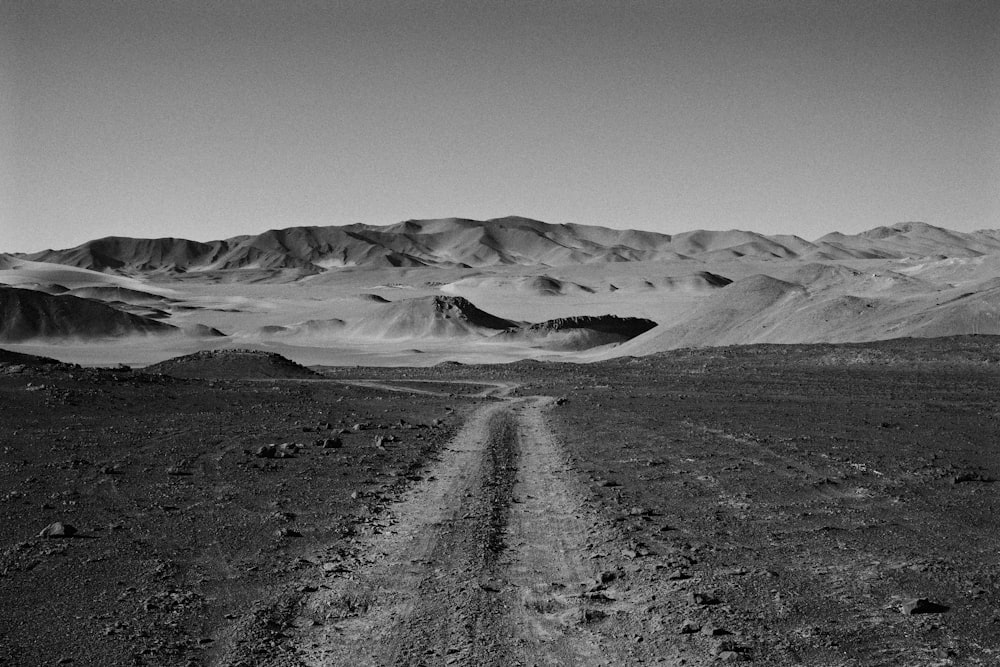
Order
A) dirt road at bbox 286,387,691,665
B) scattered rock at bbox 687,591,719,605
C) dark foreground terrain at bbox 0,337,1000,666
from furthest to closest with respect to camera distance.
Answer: scattered rock at bbox 687,591,719,605
dark foreground terrain at bbox 0,337,1000,666
dirt road at bbox 286,387,691,665

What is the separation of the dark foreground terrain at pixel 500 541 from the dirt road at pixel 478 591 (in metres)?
0.03

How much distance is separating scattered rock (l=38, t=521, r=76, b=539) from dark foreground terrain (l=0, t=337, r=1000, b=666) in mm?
128

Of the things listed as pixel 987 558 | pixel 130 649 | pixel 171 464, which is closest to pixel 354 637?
pixel 130 649

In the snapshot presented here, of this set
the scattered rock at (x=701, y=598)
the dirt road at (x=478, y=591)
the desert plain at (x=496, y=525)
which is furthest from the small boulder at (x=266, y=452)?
the scattered rock at (x=701, y=598)

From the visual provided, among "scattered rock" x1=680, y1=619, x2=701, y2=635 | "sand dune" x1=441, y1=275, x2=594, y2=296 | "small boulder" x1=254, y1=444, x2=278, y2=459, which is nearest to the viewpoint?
"scattered rock" x1=680, y1=619, x2=701, y2=635

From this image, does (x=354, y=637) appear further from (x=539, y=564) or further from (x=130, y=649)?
(x=539, y=564)

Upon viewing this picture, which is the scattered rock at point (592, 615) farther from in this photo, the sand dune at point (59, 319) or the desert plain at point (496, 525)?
the sand dune at point (59, 319)

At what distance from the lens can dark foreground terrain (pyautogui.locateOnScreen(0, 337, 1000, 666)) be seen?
246 inches

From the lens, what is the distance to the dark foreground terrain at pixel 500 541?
6.25 meters

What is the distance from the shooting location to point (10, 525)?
9.25 meters

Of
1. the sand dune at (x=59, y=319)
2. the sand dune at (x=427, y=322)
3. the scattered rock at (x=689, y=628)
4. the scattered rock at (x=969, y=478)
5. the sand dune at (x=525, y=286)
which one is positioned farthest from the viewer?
the sand dune at (x=525, y=286)

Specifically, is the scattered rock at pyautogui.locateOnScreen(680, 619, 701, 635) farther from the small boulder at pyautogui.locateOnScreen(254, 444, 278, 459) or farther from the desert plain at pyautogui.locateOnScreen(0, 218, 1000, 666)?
the small boulder at pyautogui.locateOnScreen(254, 444, 278, 459)

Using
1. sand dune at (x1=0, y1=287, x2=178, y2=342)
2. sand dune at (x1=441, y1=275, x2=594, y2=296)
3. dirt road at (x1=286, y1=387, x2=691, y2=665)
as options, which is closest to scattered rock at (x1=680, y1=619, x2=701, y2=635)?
dirt road at (x1=286, y1=387, x2=691, y2=665)

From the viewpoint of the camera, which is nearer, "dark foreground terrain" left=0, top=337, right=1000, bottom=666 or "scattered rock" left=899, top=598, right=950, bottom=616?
"dark foreground terrain" left=0, top=337, right=1000, bottom=666
